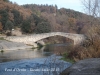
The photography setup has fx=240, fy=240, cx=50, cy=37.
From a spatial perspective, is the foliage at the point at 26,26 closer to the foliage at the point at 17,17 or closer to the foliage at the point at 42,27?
the foliage at the point at 42,27

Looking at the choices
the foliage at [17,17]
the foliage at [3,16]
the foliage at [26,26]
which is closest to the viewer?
the foliage at [3,16]

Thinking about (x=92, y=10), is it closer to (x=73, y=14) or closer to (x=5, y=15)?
(x=5, y=15)

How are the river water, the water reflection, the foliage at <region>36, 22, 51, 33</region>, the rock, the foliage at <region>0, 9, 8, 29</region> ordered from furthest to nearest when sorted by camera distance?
1. the foliage at <region>36, 22, 51, 33</region>
2. the foliage at <region>0, 9, 8, 29</region>
3. the water reflection
4. the river water
5. the rock

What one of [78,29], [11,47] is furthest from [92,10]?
[78,29]

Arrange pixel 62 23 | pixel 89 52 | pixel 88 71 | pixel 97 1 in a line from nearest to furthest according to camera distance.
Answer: pixel 88 71, pixel 89 52, pixel 97 1, pixel 62 23

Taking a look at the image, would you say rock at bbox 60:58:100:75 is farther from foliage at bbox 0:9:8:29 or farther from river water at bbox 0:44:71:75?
foliage at bbox 0:9:8:29

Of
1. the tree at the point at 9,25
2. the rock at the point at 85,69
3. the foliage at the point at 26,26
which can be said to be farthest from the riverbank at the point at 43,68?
the foliage at the point at 26,26

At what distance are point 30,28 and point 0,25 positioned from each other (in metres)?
7.21

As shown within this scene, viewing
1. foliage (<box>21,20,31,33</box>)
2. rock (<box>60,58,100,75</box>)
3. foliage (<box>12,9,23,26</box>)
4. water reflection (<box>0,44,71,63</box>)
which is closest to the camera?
rock (<box>60,58,100,75</box>)

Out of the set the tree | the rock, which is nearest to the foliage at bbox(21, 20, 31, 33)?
the tree

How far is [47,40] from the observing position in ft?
192

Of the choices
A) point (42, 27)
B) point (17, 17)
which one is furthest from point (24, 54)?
point (17, 17)

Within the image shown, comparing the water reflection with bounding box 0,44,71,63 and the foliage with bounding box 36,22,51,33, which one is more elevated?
the foliage with bounding box 36,22,51,33

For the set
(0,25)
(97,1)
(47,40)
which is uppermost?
(97,1)
